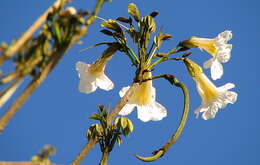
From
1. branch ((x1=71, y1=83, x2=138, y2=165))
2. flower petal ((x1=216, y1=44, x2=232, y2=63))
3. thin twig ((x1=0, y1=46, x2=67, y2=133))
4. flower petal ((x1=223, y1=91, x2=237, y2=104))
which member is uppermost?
flower petal ((x1=216, y1=44, x2=232, y2=63))

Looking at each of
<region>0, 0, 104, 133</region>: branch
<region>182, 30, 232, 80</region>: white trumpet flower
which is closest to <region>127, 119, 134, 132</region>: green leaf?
<region>182, 30, 232, 80</region>: white trumpet flower

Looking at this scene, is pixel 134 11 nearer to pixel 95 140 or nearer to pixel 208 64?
pixel 208 64

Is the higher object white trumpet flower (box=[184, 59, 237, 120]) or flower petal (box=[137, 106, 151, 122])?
white trumpet flower (box=[184, 59, 237, 120])

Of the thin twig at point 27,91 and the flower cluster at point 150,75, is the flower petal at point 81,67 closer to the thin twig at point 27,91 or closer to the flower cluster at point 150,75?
the flower cluster at point 150,75

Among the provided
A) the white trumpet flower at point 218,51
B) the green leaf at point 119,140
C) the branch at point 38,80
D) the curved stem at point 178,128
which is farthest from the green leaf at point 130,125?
the branch at point 38,80

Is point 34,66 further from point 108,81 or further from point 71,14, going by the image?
point 108,81

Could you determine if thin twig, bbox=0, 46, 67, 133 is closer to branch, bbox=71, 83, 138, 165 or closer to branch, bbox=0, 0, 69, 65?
branch, bbox=0, 0, 69, 65

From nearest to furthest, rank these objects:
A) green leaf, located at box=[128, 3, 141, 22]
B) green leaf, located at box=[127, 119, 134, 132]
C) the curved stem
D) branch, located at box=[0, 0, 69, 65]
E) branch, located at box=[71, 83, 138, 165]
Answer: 1. branch, located at box=[0, 0, 69, 65]
2. branch, located at box=[71, 83, 138, 165]
3. the curved stem
4. green leaf, located at box=[127, 119, 134, 132]
5. green leaf, located at box=[128, 3, 141, 22]
